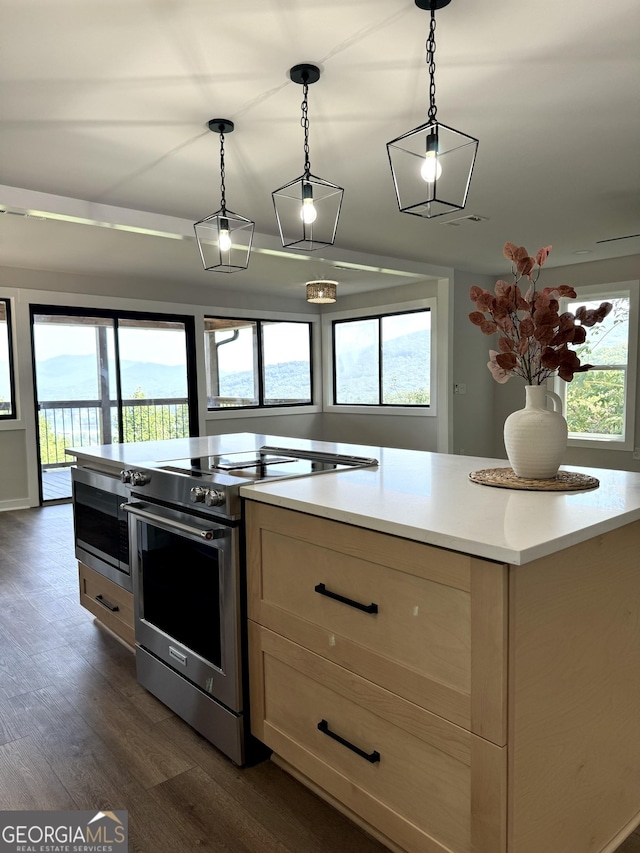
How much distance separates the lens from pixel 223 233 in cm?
273

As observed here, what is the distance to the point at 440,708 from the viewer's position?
48.1 inches

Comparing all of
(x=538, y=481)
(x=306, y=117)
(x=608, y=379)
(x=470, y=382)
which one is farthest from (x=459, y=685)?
(x=470, y=382)

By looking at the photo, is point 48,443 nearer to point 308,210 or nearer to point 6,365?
point 6,365

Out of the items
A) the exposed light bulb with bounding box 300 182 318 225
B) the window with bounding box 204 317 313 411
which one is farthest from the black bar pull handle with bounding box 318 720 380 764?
the window with bounding box 204 317 313 411

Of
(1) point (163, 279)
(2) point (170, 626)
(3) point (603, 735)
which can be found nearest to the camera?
(3) point (603, 735)

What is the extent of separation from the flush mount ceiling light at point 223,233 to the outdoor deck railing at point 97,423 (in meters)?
1.96

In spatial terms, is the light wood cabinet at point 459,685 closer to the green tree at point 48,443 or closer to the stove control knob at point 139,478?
the stove control knob at point 139,478

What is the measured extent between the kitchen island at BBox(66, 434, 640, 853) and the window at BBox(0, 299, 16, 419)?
509cm

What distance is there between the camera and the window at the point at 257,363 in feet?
24.4

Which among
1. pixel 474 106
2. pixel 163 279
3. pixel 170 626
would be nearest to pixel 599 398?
pixel 474 106

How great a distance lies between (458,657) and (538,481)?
69 centimetres

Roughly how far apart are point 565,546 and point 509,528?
0.11 metres

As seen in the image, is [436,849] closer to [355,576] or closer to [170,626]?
[355,576]

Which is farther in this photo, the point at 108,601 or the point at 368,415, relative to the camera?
the point at 368,415
